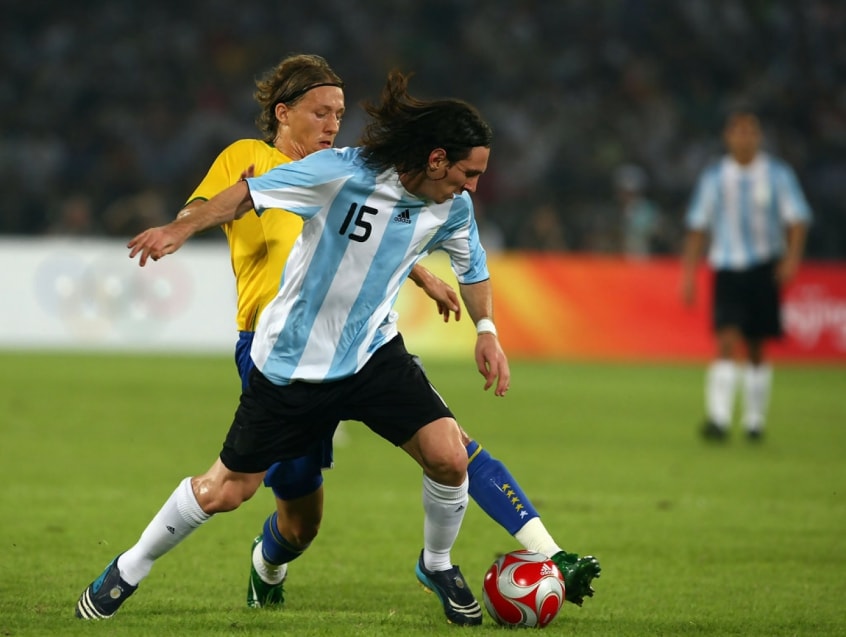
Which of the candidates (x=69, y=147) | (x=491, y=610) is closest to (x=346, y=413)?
(x=491, y=610)

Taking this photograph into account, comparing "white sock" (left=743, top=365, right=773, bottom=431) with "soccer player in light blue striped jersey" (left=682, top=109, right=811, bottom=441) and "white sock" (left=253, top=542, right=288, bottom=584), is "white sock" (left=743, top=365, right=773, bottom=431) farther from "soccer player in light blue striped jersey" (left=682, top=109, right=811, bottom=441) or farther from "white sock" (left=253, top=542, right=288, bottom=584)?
"white sock" (left=253, top=542, right=288, bottom=584)

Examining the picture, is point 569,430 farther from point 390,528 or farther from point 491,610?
point 491,610

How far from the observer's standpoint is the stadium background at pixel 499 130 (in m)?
18.3

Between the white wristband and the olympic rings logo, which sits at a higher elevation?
the white wristband

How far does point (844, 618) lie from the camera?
534 centimetres

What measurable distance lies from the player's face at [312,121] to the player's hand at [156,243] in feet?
4.94

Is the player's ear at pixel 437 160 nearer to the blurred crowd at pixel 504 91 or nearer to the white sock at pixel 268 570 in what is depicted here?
the white sock at pixel 268 570

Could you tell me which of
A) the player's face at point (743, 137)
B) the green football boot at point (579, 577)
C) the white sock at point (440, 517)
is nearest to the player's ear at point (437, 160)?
the white sock at point (440, 517)

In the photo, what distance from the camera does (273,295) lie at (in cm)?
536

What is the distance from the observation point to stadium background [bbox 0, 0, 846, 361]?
18297 mm

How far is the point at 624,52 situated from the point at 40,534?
712 inches

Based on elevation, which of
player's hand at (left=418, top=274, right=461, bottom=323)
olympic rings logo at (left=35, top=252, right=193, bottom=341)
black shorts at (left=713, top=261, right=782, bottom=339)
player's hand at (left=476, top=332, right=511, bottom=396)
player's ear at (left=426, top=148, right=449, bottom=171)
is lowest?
olympic rings logo at (left=35, top=252, right=193, bottom=341)

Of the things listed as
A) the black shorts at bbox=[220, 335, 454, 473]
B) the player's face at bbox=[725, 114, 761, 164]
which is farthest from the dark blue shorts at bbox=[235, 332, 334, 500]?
the player's face at bbox=[725, 114, 761, 164]

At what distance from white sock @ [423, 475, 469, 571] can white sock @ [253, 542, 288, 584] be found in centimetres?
61
